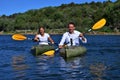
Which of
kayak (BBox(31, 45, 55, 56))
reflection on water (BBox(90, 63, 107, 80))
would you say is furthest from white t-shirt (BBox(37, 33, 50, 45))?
reflection on water (BBox(90, 63, 107, 80))

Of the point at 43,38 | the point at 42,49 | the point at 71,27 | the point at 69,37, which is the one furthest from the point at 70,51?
the point at 43,38

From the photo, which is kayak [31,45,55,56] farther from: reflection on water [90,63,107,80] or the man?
reflection on water [90,63,107,80]

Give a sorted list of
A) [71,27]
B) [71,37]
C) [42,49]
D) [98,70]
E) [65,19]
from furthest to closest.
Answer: [65,19]
[42,49]
[71,37]
[71,27]
[98,70]

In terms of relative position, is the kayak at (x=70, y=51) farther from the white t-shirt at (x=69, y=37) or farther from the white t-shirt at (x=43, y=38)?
the white t-shirt at (x=43, y=38)

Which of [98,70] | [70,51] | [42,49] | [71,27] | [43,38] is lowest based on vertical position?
[98,70]

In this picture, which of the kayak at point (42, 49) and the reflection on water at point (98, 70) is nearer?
the reflection on water at point (98, 70)

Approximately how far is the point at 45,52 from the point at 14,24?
142 meters

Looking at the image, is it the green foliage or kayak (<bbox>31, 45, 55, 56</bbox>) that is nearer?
kayak (<bbox>31, 45, 55, 56</bbox>)

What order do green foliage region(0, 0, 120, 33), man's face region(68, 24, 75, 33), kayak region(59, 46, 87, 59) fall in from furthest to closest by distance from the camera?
green foliage region(0, 0, 120, 33)
kayak region(59, 46, 87, 59)
man's face region(68, 24, 75, 33)

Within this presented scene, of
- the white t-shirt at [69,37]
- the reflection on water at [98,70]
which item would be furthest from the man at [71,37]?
the reflection on water at [98,70]

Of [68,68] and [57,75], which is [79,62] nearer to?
[68,68]

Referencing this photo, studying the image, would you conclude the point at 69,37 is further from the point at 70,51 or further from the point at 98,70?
the point at 98,70

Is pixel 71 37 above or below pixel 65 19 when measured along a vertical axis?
below

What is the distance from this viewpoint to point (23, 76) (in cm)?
1616
